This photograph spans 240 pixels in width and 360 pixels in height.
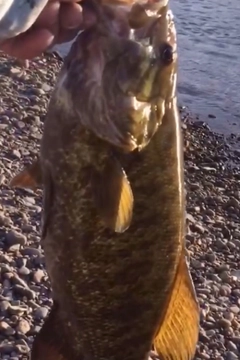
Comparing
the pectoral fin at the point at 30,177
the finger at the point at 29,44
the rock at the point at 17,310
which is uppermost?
the finger at the point at 29,44

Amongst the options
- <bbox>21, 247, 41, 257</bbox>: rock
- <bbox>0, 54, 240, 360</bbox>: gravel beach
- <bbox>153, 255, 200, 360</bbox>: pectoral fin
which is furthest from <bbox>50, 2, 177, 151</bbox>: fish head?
<bbox>21, 247, 41, 257</bbox>: rock

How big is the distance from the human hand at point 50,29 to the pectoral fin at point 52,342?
1.03 m

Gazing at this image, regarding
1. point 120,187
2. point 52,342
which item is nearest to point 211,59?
point 52,342

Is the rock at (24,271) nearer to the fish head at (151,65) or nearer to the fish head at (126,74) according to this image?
the fish head at (126,74)

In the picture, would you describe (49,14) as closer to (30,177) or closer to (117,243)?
(30,177)

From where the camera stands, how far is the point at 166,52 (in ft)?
9.47

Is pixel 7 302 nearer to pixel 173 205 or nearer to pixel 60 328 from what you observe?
pixel 60 328

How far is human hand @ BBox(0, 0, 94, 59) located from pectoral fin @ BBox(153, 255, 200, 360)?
3.09 feet

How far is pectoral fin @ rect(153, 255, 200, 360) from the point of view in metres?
3.10

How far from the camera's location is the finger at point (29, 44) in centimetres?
A: 310

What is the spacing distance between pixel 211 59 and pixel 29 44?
13.7 metres

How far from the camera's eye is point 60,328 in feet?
11.0

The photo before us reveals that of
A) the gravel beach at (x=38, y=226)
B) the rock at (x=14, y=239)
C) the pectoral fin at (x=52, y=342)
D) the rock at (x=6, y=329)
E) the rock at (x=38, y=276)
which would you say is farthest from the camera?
the rock at (x=14, y=239)

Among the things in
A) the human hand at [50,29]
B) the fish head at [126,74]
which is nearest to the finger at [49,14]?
the human hand at [50,29]
